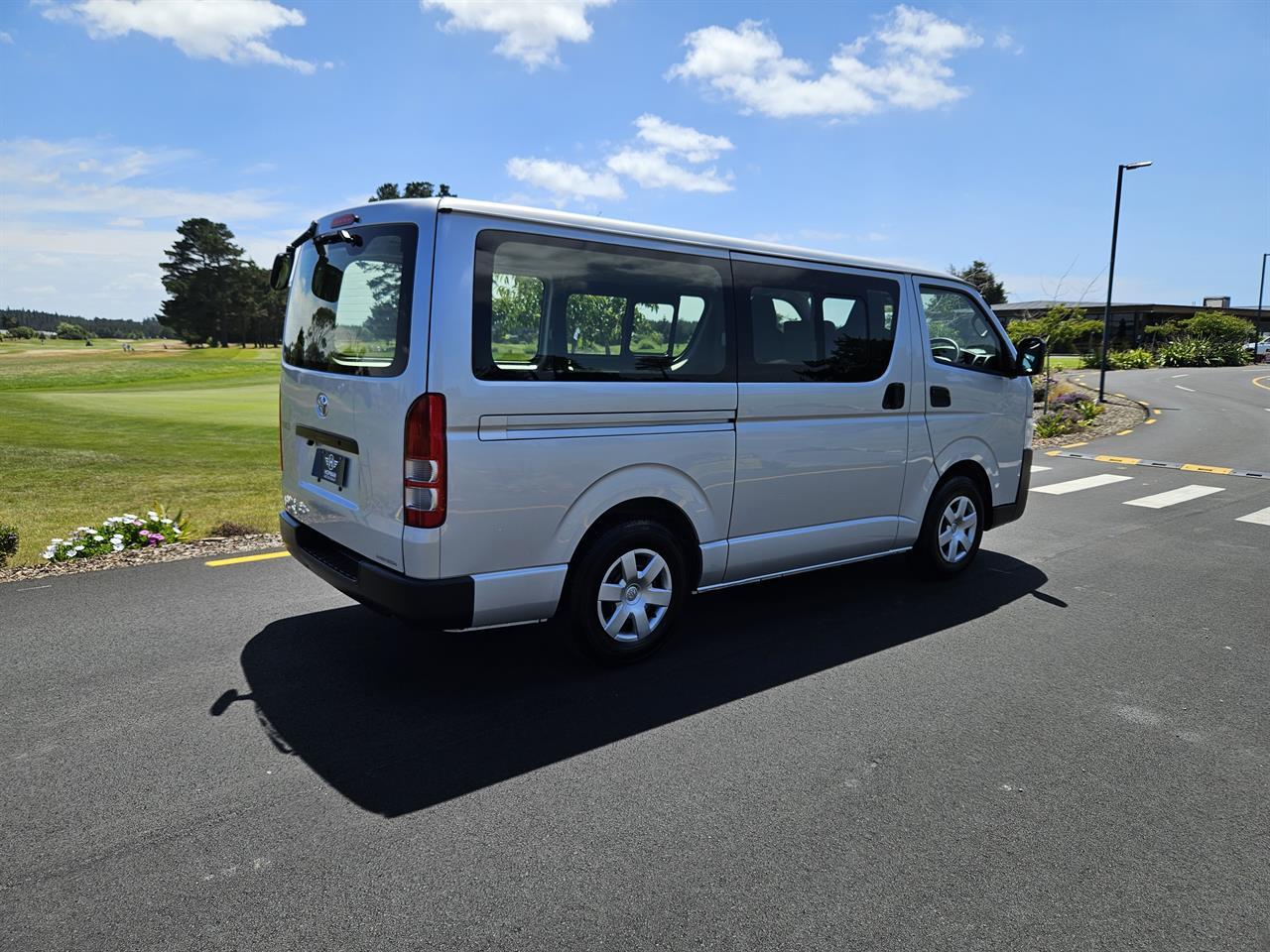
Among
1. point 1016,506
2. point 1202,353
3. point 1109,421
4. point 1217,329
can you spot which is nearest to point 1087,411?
point 1109,421

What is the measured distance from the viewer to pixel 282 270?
4.65 meters

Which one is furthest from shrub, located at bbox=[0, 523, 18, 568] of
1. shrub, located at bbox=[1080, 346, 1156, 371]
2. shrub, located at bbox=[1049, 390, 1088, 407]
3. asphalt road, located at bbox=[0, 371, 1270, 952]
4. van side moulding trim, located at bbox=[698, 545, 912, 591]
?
shrub, located at bbox=[1080, 346, 1156, 371]

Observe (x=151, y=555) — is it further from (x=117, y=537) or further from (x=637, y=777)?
(x=637, y=777)

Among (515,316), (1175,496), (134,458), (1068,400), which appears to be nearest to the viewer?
(515,316)

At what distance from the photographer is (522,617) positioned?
12.5 feet

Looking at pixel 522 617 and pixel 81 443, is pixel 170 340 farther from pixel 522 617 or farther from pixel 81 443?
pixel 522 617

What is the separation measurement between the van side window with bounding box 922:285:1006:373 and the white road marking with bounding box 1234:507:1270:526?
4406 mm

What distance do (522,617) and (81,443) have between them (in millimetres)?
13843

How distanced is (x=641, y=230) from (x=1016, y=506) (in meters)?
3.89

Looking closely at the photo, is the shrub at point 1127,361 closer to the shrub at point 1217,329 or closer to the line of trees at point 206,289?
the shrub at point 1217,329

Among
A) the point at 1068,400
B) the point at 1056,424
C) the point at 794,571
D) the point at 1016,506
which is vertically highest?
the point at 1068,400

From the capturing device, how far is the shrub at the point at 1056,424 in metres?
16.5

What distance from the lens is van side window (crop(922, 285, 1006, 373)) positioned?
5.46m

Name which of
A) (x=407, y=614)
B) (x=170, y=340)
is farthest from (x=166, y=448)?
(x=170, y=340)
